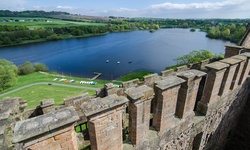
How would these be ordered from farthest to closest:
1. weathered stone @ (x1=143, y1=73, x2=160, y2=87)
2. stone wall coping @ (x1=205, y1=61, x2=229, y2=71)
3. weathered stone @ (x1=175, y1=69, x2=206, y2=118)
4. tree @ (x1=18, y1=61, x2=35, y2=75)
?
1. tree @ (x1=18, y1=61, x2=35, y2=75)
2. weathered stone @ (x1=143, y1=73, x2=160, y2=87)
3. stone wall coping @ (x1=205, y1=61, x2=229, y2=71)
4. weathered stone @ (x1=175, y1=69, x2=206, y2=118)

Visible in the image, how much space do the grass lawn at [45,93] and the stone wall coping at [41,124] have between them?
915 inches

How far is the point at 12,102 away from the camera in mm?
4758

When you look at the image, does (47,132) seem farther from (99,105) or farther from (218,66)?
(218,66)

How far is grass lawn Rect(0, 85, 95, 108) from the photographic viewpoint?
24531 mm

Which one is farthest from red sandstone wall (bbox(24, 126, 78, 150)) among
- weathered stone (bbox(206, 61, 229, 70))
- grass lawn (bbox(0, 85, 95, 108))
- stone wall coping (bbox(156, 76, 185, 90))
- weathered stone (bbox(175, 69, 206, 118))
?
grass lawn (bbox(0, 85, 95, 108))

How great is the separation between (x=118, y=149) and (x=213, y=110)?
12.1 feet

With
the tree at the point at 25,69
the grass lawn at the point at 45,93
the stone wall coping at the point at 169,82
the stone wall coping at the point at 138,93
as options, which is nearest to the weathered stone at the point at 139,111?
the stone wall coping at the point at 138,93

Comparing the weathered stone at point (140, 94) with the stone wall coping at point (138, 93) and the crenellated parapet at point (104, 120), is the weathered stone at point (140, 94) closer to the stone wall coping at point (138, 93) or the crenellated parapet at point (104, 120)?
the stone wall coping at point (138, 93)

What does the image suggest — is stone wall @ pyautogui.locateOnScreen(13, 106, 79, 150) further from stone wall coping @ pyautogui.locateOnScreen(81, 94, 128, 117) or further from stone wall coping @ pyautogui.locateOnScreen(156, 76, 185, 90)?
stone wall coping @ pyautogui.locateOnScreen(156, 76, 185, 90)

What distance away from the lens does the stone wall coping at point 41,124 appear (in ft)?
6.26

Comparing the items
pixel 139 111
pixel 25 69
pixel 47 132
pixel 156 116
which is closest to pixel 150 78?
pixel 156 116

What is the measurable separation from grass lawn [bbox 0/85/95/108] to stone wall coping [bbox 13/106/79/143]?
23.2 m

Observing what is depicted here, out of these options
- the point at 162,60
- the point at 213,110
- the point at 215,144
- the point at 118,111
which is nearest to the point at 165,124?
the point at 118,111

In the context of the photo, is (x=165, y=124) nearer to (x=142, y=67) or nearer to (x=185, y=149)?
(x=185, y=149)
